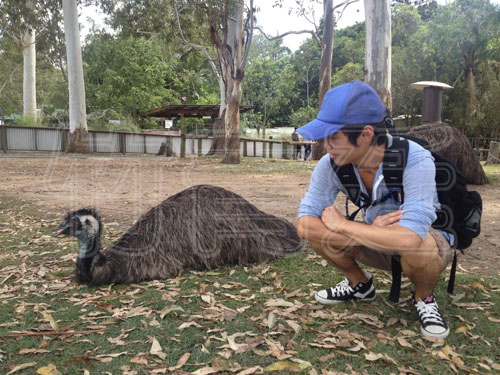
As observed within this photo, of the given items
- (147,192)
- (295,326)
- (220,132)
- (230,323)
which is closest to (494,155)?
(220,132)

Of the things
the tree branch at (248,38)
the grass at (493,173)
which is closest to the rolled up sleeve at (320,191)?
the grass at (493,173)

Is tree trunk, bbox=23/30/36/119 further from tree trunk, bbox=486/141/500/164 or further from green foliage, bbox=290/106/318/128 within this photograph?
tree trunk, bbox=486/141/500/164

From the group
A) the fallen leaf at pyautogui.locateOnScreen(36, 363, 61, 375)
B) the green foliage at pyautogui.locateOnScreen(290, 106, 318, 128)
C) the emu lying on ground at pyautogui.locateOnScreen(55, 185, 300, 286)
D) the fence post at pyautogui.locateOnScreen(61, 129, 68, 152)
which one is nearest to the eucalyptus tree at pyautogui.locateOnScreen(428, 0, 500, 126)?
the green foliage at pyautogui.locateOnScreen(290, 106, 318, 128)

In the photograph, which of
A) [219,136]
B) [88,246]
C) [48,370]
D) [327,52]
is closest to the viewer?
[48,370]

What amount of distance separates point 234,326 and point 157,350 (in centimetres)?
48

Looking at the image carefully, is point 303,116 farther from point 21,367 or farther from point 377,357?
point 21,367

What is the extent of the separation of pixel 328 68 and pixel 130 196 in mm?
10861

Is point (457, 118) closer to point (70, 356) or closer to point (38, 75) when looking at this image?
point (70, 356)

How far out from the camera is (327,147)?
2285 mm

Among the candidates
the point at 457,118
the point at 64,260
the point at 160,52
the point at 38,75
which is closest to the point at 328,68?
the point at 457,118

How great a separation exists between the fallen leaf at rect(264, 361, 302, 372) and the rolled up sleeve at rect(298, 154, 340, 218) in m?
0.83

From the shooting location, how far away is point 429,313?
7.88 feet

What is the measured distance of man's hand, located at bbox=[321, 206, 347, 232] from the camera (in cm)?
233

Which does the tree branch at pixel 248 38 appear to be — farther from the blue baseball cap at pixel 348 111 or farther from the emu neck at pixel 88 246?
the blue baseball cap at pixel 348 111
